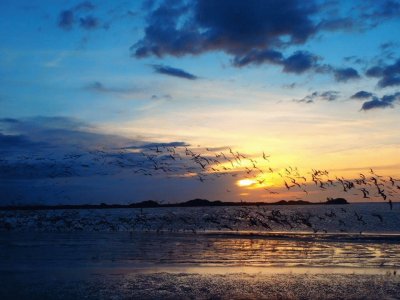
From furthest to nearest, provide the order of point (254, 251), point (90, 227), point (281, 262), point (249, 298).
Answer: point (90, 227) < point (254, 251) < point (281, 262) < point (249, 298)

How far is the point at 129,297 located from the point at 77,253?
12872mm

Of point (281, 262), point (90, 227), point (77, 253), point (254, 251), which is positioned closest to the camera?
point (281, 262)

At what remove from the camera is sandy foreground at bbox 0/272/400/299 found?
16.1 metres

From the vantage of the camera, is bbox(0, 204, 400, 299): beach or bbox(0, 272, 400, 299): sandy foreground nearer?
bbox(0, 272, 400, 299): sandy foreground

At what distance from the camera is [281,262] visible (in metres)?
24.6

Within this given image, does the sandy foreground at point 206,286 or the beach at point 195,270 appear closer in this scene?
the sandy foreground at point 206,286

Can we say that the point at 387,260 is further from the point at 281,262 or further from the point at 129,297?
the point at 129,297

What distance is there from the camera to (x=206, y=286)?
17.5 metres

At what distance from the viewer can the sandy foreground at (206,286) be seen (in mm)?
16109

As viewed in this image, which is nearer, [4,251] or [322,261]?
[322,261]

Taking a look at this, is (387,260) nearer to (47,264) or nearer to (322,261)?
(322,261)

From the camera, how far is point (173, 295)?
52.9 ft

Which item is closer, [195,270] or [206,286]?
[206,286]

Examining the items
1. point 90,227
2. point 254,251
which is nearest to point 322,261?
point 254,251
